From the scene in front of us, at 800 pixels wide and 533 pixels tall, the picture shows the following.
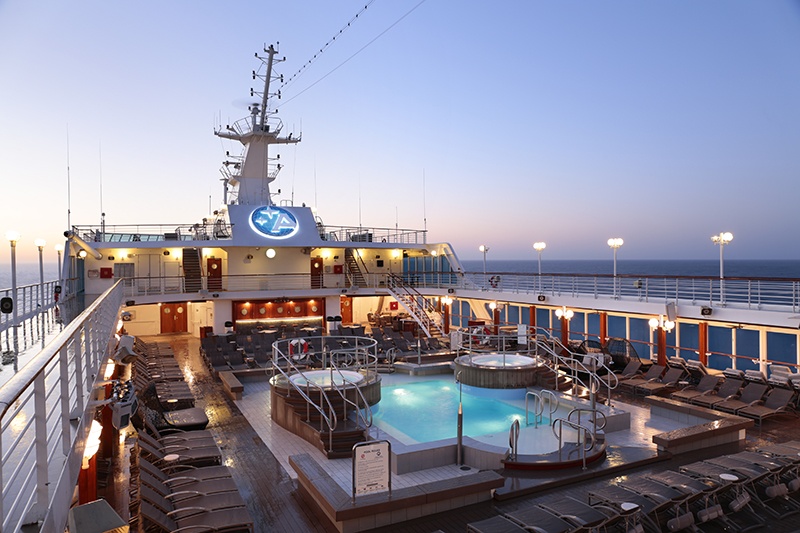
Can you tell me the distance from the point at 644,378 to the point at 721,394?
1.96 meters

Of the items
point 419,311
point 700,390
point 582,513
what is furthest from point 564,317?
point 582,513

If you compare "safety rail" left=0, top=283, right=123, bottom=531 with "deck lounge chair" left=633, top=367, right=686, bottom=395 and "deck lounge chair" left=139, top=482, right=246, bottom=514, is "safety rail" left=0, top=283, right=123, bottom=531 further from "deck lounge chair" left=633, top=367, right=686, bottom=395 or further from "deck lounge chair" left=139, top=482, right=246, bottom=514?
"deck lounge chair" left=633, top=367, right=686, bottom=395

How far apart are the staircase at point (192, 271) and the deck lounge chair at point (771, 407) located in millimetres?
18811

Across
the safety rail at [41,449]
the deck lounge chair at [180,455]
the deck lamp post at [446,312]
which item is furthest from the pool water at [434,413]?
the deck lamp post at [446,312]

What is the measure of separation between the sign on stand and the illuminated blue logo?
1737 cm

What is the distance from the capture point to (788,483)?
667cm

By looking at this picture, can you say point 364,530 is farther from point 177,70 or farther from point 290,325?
point 177,70

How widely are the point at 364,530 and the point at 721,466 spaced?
15.1 feet

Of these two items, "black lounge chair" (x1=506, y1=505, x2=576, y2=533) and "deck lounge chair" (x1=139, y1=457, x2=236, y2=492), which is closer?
"black lounge chair" (x1=506, y1=505, x2=576, y2=533)

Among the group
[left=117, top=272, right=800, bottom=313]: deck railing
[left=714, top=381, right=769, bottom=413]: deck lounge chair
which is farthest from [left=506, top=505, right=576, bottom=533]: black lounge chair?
[left=117, top=272, right=800, bottom=313]: deck railing

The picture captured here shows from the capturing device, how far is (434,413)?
11570 mm

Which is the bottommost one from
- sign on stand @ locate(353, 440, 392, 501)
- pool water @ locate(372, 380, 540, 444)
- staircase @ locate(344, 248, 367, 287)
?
pool water @ locate(372, 380, 540, 444)

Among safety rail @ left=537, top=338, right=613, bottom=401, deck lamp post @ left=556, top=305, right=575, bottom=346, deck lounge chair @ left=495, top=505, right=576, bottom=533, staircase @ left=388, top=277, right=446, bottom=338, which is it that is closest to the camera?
deck lounge chair @ left=495, top=505, right=576, bottom=533

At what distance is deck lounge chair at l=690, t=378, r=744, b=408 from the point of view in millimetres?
10867
